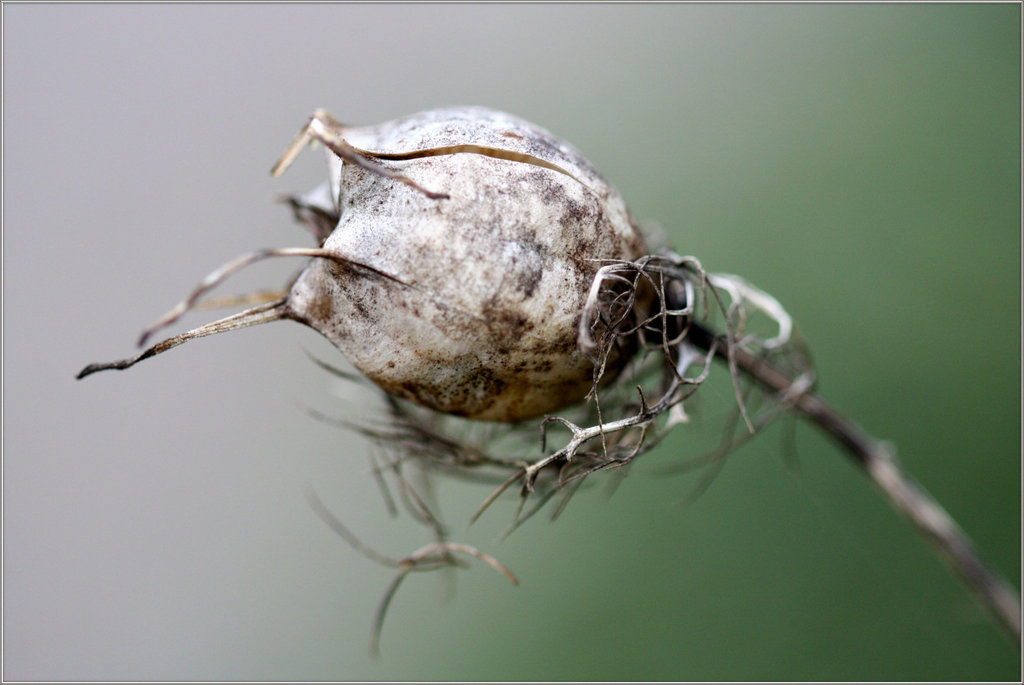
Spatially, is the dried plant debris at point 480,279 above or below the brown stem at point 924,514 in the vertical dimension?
above

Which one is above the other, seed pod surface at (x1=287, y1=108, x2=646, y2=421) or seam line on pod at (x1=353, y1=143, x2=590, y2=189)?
seam line on pod at (x1=353, y1=143, x2=590, y2=189)

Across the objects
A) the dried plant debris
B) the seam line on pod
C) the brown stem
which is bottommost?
the brown stem

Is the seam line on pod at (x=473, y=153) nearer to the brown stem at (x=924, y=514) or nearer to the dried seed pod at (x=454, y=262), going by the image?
the dried seed pod at (x=454, y=262)

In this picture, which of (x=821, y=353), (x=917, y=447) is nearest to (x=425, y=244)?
(x=821, y=353)

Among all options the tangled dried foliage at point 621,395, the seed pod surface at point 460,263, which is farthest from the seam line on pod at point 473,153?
the tangled dried foliage at point 621,395

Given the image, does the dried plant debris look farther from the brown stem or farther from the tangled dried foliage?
the brown stem

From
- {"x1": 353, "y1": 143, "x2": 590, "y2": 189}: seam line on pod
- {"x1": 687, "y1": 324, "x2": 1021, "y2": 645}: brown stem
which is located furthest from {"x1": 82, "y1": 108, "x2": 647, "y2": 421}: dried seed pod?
{"x1": 687, "y1": 324, "x2": 1021, "y2": 645}: brown stem

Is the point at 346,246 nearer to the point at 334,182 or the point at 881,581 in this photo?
the point at 334,182

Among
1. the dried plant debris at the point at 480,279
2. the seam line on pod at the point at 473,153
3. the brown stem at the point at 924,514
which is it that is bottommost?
the brown stem at the point at 924,514

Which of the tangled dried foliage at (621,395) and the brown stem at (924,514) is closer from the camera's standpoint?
the tangled dried foliage at (621,395)
